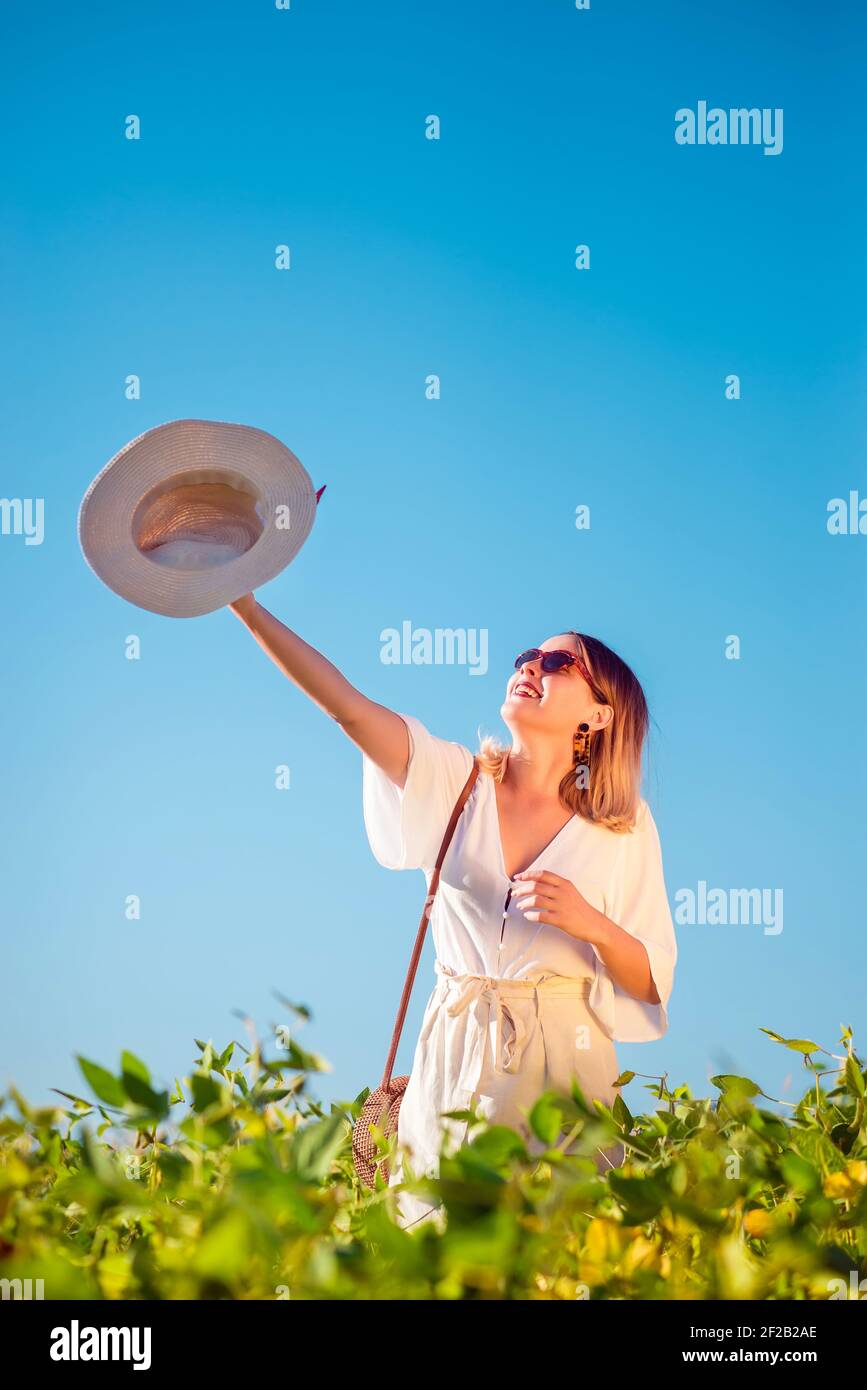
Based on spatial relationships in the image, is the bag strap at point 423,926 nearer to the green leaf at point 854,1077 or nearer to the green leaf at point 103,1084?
the green leaf at point 854,1077

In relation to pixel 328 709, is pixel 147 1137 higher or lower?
lower

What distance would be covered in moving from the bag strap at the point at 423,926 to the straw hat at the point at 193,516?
64 cm

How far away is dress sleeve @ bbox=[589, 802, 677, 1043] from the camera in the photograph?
1778 mm

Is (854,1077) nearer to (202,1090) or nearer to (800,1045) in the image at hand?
(800,1045)

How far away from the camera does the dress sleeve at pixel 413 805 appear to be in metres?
1.89

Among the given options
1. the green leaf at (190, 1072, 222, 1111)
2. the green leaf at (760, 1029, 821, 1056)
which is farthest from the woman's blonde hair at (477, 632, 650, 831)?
the green leaf at (190, 1072, 222, 1111)

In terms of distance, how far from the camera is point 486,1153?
1.19 feet

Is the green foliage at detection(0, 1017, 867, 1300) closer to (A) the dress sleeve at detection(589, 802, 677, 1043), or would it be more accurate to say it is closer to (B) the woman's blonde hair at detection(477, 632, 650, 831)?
(A) the dress sleeve at detection(589, 802, 677, 1043)

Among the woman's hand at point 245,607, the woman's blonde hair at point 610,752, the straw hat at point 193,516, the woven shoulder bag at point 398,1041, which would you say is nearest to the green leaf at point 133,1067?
the straw hat at point 193,516

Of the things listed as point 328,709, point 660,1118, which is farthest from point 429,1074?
point 660,1118

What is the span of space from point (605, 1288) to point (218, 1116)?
144mm

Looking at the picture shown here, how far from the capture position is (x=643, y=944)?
5.78 ft

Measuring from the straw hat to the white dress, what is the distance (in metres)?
0.55
